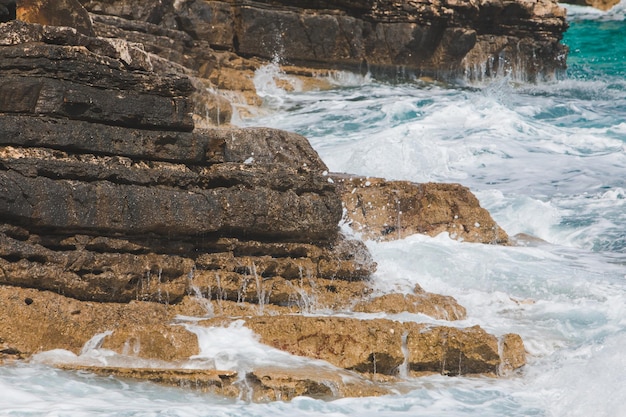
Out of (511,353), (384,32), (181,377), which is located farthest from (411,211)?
(384,32)

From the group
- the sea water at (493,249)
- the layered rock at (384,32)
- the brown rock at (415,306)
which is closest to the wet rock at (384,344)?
the sea water at (493,249)

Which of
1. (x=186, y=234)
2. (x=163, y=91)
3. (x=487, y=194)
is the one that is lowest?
(x=487, y=194)

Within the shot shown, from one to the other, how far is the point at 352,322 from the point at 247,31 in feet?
49.6

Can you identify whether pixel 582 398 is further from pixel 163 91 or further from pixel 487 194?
pixel 487 194

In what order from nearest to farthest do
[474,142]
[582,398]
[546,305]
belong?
[582,398] → [546,305] → [474,142]

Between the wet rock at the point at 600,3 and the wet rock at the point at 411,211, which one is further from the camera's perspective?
the wet rock at the point at 600,3

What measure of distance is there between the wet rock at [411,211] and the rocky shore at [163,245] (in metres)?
1.53

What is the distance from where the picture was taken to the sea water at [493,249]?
6.12 meters

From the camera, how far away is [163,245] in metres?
7.55

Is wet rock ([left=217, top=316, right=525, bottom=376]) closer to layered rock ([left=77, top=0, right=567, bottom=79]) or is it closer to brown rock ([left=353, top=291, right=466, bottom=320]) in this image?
brown rock ([left=353, top=291, right=466, bottom=320])

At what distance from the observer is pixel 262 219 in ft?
25.8

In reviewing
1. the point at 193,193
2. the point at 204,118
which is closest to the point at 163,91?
the point at 193,193

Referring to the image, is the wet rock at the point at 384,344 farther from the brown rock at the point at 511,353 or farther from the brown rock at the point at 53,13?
the brown rock at the point at 53,13

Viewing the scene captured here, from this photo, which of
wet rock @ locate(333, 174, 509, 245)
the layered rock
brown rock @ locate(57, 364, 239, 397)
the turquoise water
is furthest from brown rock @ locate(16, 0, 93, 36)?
the turquoise water
